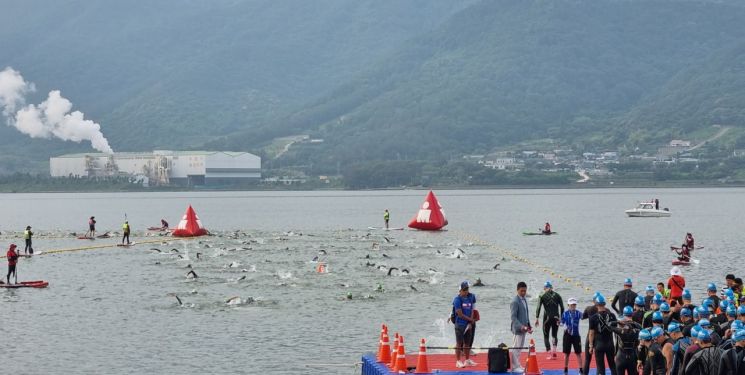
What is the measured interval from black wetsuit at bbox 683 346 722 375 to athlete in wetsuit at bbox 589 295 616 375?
Answer: 230 inches

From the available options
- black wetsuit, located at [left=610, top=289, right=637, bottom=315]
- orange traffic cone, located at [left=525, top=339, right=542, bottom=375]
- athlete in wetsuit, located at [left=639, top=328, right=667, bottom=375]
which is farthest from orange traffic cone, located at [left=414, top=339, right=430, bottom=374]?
athlete in wetsuit, located at [left=639, top=328, right=667, bottom=375]

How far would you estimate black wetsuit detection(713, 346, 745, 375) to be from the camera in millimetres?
21922

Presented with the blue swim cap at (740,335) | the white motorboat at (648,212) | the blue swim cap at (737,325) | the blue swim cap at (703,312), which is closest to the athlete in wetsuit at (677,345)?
the blue swim cap at (703,312)

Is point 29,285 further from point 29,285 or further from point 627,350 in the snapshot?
point 627,350

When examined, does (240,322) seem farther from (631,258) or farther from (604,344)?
(631,258)

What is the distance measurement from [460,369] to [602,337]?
4439 millimetres

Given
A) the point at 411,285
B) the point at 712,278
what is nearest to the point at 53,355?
the point at 411,285

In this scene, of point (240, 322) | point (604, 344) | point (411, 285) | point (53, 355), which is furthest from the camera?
point (411, 285)

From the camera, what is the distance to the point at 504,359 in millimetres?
30750

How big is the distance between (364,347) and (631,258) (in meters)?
50.1

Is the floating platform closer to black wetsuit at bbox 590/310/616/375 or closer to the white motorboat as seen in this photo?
black wetsuit at bbox 590/310/616/375

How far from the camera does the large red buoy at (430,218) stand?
115 meters

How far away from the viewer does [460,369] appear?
31500 mm

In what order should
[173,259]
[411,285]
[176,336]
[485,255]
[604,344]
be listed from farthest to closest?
[485,255]
[173,259]
[411,285]
[176,336]
[604,344]
